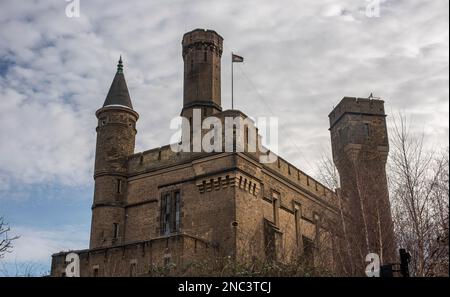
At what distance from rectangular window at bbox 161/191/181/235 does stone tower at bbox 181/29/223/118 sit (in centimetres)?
455

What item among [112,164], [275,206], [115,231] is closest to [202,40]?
[112,164]

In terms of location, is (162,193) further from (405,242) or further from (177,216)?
(405,242)

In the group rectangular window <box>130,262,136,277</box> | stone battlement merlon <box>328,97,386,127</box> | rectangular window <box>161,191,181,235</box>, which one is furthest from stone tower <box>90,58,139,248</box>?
stone battlement merlon <box>328,97,386,127</box>

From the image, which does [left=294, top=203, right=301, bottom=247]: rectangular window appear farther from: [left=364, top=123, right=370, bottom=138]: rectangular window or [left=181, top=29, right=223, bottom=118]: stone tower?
[left=364, top=123, right=370, bottom=138]: rectangular window

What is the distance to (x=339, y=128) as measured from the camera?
3612 centimetres

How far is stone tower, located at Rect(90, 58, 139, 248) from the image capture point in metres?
27.0

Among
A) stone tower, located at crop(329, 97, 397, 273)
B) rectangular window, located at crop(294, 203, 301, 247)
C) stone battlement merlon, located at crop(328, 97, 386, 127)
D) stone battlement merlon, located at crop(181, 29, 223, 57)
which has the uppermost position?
stone battlement merlon, located at crop(181, 29, 223, 57)

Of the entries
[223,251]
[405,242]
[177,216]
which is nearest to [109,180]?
[177,216]

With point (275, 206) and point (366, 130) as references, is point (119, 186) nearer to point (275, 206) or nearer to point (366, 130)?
point (275, 206)

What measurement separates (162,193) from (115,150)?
146 inches

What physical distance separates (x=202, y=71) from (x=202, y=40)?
6.16 feet

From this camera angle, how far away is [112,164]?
91.8 feet

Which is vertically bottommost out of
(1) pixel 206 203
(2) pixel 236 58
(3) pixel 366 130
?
(1) pixel 206 203
